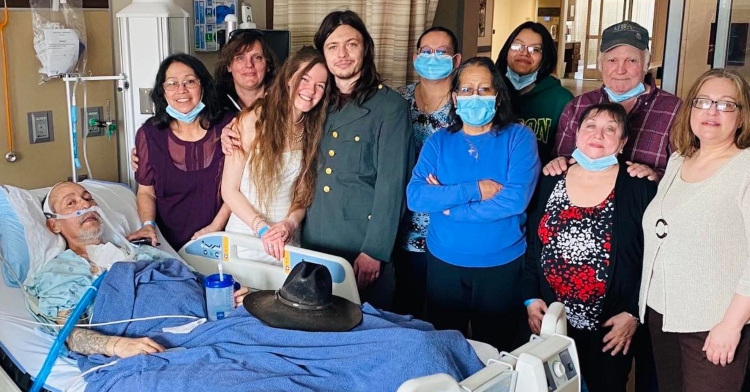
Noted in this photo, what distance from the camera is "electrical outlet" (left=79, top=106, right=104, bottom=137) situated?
290 cm

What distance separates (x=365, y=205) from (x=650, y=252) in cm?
91

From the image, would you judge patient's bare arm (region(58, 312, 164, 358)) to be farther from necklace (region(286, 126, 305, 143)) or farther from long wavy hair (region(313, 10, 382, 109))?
long wavy hair (region(313, 10, 382, 109))

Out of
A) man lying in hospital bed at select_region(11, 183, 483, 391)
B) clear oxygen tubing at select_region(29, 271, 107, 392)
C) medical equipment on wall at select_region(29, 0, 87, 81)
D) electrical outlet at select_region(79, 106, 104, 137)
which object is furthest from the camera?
electrical outlet at select_region(79, 106, 104, 137)

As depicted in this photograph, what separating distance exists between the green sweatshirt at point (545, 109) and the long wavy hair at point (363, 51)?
620 millimetres

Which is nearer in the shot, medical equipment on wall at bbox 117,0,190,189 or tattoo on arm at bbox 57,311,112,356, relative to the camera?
tattoo on arm at bbox 57,311,112,356

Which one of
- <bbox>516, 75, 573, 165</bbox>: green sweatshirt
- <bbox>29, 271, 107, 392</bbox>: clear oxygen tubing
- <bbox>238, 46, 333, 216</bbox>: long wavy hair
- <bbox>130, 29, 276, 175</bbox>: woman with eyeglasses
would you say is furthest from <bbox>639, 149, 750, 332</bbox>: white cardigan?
<bbox>29, 271, 107, 392</bbox>: clear oxygen tubing

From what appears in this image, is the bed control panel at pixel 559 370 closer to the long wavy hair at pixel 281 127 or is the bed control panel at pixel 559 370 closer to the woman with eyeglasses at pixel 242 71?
the long wavy hair at pixel 281 127

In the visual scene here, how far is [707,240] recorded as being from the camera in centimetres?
185

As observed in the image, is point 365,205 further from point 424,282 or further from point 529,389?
point 529,389

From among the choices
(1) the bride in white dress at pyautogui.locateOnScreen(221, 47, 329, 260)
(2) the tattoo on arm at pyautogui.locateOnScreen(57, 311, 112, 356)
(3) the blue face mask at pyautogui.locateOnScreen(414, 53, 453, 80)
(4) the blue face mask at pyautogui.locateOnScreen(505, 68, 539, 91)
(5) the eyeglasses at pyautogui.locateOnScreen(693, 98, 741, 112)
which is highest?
(3) the blue face mask at pyautogui.locateOnScreen(414, 53, 453, 80)

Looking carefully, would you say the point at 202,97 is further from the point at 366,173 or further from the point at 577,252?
the point at 577,252

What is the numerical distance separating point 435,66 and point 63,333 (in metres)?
1.47

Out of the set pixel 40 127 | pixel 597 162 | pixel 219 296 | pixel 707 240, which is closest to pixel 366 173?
pixel 219 296

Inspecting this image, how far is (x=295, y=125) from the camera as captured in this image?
2424 millimetres
